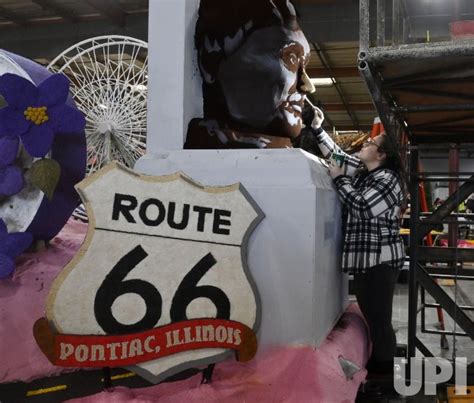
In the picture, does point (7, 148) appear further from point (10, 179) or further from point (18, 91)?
point (18, 91)

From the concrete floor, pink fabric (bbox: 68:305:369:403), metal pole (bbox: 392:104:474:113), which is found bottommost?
the concrete floor

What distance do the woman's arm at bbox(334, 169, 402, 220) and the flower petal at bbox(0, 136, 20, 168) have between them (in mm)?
1179

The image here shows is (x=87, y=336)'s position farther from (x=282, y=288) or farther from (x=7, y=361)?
(x=282, y=288)

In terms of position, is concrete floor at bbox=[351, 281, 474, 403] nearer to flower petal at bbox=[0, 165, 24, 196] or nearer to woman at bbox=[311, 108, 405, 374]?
woman at bbox=[311, 108, 405, 374]

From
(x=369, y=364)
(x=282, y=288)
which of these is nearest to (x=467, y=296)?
(x=369, y=364)

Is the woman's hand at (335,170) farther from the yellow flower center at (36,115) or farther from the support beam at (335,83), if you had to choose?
the support beam at (335,83)

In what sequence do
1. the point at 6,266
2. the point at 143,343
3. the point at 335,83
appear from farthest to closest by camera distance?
the point at 335,83, the point at 6,266, the point at 143,343

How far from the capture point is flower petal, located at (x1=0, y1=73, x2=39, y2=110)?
1647 millimetres

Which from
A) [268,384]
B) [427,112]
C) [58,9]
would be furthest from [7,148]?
[58,9]

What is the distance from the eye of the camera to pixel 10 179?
1.79 m

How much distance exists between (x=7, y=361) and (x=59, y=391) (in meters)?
0.17

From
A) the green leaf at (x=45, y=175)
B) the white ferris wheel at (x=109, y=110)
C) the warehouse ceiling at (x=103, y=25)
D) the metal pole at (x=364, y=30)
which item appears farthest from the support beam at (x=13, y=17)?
the metal pole at (x=364, y=30)

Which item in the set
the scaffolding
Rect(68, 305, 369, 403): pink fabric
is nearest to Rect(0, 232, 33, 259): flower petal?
Rect(68, 305, 369, 403): pink fabric

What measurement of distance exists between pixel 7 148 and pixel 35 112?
17 cm
